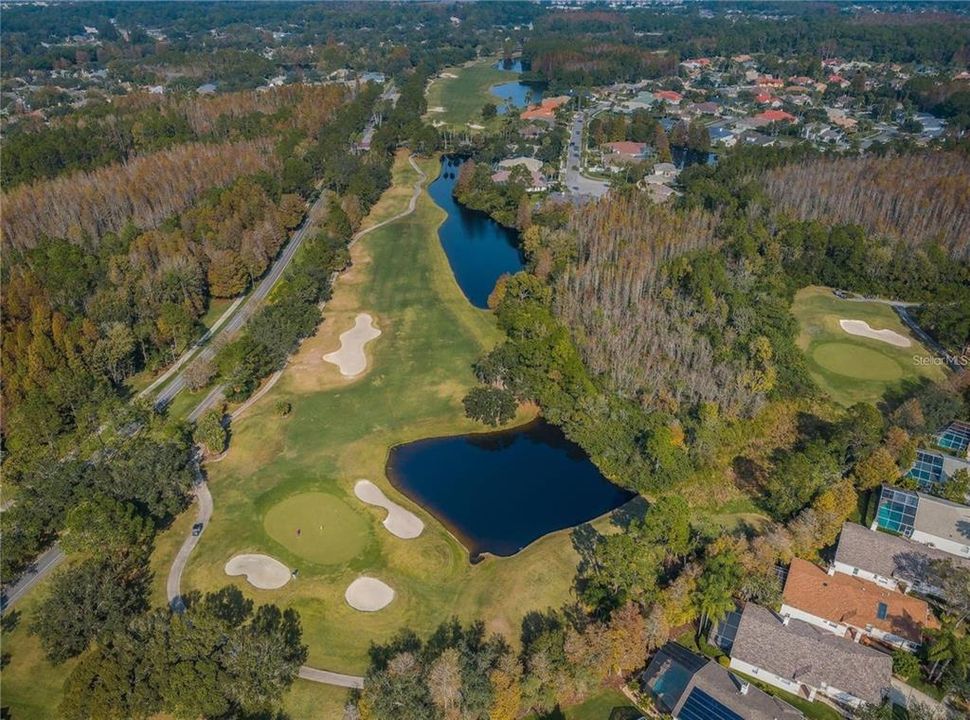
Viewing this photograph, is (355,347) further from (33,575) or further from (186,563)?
(33,575)

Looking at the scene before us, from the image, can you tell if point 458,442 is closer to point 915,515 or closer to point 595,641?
point 595,641

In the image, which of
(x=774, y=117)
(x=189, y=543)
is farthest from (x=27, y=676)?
(x=774, y=117)

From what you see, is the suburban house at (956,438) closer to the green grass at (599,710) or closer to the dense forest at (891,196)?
the dense forest at (891,196)

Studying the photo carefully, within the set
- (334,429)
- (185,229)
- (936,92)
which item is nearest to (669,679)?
(334,429)

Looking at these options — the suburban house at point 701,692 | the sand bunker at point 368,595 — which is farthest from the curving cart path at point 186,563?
the suburban house at point 701,692

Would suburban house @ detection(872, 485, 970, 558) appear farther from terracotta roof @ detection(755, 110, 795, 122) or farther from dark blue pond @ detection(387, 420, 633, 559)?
terracotta roof @ detection(755, 110, 795, 122)
